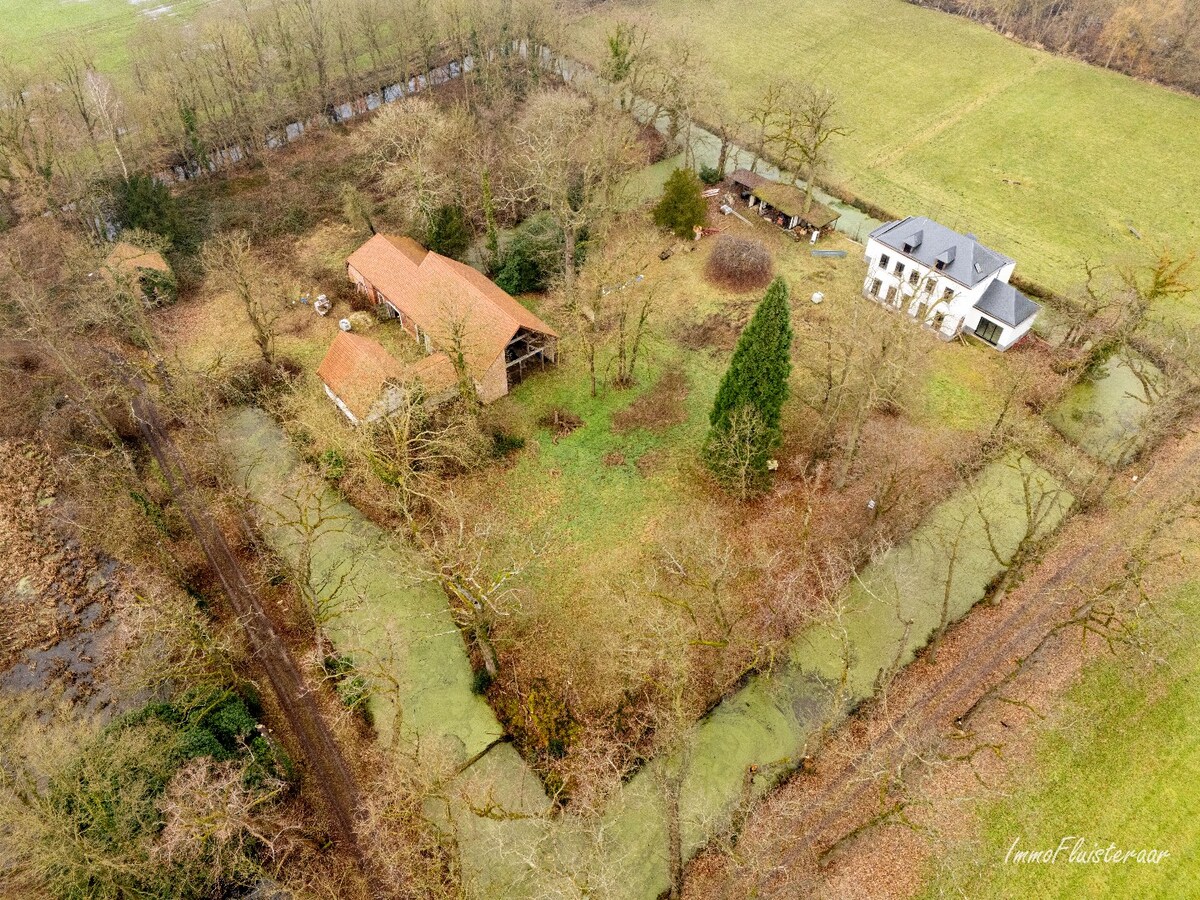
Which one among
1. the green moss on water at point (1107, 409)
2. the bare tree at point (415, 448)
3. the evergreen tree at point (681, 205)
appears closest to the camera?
the bare tree at point (415, 448)

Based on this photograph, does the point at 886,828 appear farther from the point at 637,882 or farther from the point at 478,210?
the point at 478,210

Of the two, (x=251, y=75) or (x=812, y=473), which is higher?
(x=251, y=75)

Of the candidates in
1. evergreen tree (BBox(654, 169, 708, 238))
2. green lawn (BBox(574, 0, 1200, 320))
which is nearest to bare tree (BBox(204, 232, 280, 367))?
evergreen tree (BBox(654, 169, 708, 238))

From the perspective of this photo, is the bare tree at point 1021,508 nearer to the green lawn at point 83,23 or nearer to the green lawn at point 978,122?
the green lawn at point 978,122

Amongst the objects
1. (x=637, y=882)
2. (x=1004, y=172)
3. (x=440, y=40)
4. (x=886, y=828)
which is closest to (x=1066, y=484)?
(x=886, y=828)

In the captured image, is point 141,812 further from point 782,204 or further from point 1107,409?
point 782,204

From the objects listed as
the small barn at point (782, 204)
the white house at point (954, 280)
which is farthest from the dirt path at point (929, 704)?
the small barn at point (782, 204)
